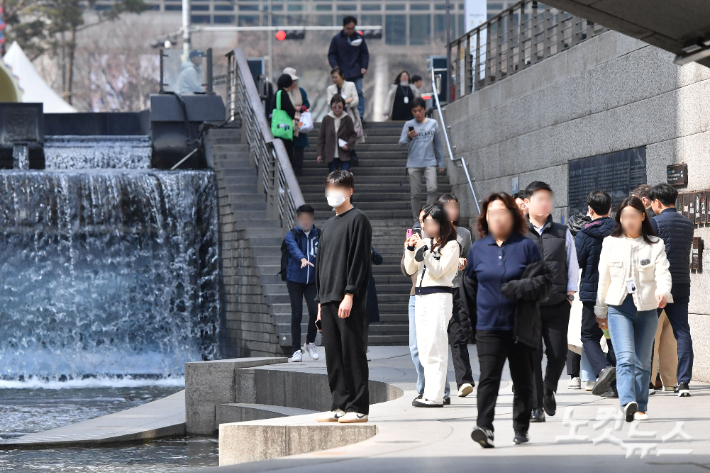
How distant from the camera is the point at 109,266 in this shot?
19062 mm

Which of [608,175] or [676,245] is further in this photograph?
[608,175]

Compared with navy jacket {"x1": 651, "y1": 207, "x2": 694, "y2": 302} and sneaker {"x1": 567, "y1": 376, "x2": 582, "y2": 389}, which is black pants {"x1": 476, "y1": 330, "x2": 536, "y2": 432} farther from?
sneaker {"x1": 567, "y1": 376, "x2": 582, "y2": 389}

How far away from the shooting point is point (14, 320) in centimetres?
1862

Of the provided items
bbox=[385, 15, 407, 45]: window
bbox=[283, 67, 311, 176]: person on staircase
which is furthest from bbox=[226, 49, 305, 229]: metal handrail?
bbox=[385, 15, 407, 45]: window

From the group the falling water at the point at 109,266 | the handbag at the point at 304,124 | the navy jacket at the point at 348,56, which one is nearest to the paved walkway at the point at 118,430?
the falling water at the point at 109,266

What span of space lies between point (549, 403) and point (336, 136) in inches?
425

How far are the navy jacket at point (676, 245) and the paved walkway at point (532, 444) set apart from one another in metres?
0.88

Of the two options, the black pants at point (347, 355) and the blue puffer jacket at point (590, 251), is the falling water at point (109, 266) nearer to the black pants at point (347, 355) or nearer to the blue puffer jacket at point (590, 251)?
the blue puffer jacket at point (590, 251)

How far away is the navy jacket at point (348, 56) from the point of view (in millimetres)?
20844

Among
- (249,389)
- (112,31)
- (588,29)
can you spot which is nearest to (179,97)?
(588,29)

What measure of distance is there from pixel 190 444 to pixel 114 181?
9.25 m

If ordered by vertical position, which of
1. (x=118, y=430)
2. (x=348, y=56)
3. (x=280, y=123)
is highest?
(x=348, y=56)

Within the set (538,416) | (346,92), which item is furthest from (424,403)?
(346,92)

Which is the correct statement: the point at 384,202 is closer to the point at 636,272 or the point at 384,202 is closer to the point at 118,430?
the point at 118,430
